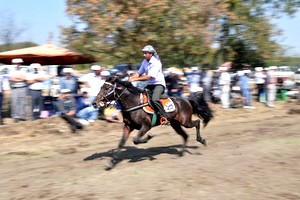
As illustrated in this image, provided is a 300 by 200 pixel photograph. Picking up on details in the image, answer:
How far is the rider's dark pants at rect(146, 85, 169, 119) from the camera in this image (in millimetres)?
9312

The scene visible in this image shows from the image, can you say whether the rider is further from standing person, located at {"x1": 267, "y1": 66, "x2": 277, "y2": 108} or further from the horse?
standing person, located at {"x1": 267, "y1": 66, "x2": 277, "y2": 108}

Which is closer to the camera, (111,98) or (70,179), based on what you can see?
(70,179)

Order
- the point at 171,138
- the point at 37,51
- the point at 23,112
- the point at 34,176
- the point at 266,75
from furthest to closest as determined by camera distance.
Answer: the point at 266,75
the point at 37,51
the point at 23,112
the point at 171,138
the point at 34,176

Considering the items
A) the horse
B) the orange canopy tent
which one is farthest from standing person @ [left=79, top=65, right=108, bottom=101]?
the horse

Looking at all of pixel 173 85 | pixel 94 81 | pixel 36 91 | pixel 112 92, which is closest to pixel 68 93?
pixel 36 91

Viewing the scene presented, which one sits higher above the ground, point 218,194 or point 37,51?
point 37,51

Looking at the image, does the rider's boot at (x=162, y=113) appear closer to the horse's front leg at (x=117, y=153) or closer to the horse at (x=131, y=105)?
the horse at (x=131, y=105)

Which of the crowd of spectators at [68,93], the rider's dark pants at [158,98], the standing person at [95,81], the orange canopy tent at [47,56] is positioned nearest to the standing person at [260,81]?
the crowd of spectators at [68,93]

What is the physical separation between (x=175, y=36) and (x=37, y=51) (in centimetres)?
513

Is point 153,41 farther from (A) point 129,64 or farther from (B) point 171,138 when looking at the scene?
(B) point 171,138

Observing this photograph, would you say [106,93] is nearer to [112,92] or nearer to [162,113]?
[112,92]

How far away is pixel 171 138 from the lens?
1240 centimetres

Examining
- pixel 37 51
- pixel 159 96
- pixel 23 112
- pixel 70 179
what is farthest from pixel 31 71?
pixel 70 179

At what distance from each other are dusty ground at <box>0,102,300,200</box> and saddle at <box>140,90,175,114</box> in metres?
1.02
